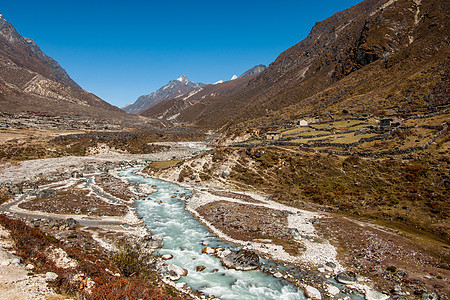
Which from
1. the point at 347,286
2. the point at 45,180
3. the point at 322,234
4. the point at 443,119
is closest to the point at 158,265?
the point at 347,286

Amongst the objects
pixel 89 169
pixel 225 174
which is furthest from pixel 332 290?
pixel 89 169

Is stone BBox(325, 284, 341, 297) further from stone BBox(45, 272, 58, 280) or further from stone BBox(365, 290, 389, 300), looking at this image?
stone BBox(45, 272, 58, 280)

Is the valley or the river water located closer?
the valley

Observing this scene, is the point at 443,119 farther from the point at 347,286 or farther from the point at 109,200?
the point at 109,200

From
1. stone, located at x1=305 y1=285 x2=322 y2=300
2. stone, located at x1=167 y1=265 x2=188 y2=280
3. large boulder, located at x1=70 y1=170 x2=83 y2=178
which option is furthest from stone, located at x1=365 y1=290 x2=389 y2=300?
large boulder, located at x1=70 y1=170 x2=83 y2=178

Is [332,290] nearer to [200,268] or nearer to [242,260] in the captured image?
[242,260]

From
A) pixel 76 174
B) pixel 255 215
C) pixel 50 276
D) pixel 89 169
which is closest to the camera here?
pixel 50 276
